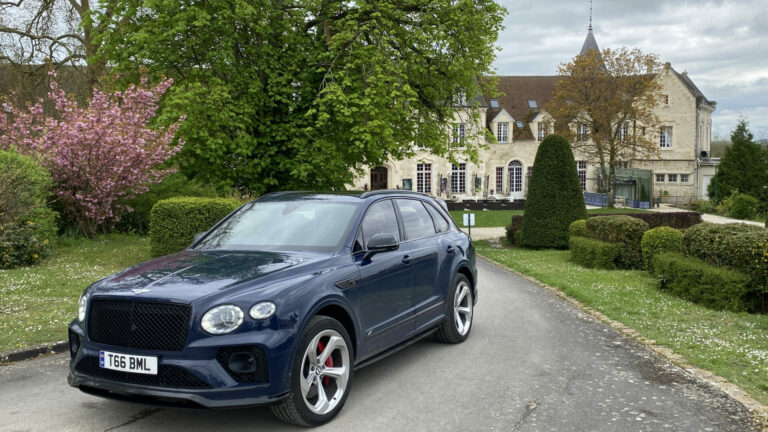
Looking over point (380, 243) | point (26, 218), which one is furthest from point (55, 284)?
point (380, 243)

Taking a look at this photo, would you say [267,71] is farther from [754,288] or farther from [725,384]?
[725,384]

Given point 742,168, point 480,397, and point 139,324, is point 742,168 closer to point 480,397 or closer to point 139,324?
point 480,397

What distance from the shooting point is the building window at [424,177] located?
60.0 meters

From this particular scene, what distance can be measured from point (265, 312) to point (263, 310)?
0.02 meters

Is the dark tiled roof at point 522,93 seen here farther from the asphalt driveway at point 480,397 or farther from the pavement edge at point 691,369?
the asphalt driveway at point 480,397

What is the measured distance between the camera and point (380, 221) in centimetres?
628

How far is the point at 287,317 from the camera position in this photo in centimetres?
444

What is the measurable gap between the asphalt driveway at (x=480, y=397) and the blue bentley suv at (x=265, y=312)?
38cm

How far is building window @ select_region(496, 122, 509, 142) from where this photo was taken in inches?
2389

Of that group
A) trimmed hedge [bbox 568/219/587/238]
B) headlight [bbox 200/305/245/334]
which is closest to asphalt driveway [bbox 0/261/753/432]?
headlight [bbox 200/305/245/334]

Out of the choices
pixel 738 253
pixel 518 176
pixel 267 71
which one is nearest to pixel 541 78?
pixel 518 176

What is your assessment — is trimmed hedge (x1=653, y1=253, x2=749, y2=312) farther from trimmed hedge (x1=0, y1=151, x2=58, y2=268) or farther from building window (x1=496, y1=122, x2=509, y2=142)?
building window (x1=496, y1=122, x2=509, y2=142)

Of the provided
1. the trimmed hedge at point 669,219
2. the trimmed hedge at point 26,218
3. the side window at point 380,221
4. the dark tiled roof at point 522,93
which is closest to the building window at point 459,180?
the dark tiled roof at point 522,93

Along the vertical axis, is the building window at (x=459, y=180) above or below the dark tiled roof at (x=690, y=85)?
below
